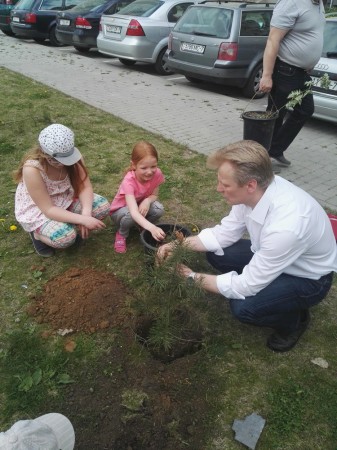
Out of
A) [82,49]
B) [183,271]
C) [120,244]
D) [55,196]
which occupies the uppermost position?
[183,271]

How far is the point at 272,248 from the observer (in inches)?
79.9

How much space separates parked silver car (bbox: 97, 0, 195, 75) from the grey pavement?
449mm

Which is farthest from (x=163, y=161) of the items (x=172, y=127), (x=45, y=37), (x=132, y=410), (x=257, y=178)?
(x=45, y=37)

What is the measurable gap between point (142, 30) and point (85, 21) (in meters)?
2.50

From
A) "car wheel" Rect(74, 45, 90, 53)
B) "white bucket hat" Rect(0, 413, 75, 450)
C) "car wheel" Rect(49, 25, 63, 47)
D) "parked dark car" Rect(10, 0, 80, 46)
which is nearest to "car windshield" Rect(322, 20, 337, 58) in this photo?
"white bucket hat" Rect(0, 413, 75, 450)

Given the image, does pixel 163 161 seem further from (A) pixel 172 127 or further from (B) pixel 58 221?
(B) pixel 58 221

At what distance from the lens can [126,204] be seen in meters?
3.21

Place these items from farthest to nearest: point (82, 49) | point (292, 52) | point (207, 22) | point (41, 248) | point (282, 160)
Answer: point (82, 49) → point (207, 22) → point (282, 160) → point (292, 52) → point (41, 248)

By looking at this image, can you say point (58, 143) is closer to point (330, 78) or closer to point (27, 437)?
point (27, 437)

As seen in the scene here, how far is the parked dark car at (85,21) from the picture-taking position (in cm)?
1050

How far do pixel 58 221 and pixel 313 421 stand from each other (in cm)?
212

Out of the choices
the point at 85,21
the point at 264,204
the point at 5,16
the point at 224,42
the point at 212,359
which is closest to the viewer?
the point at 264,204

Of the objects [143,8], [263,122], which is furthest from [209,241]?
[143,8]

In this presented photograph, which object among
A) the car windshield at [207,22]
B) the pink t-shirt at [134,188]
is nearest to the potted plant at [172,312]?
the pink t-shirt at [134,188]
